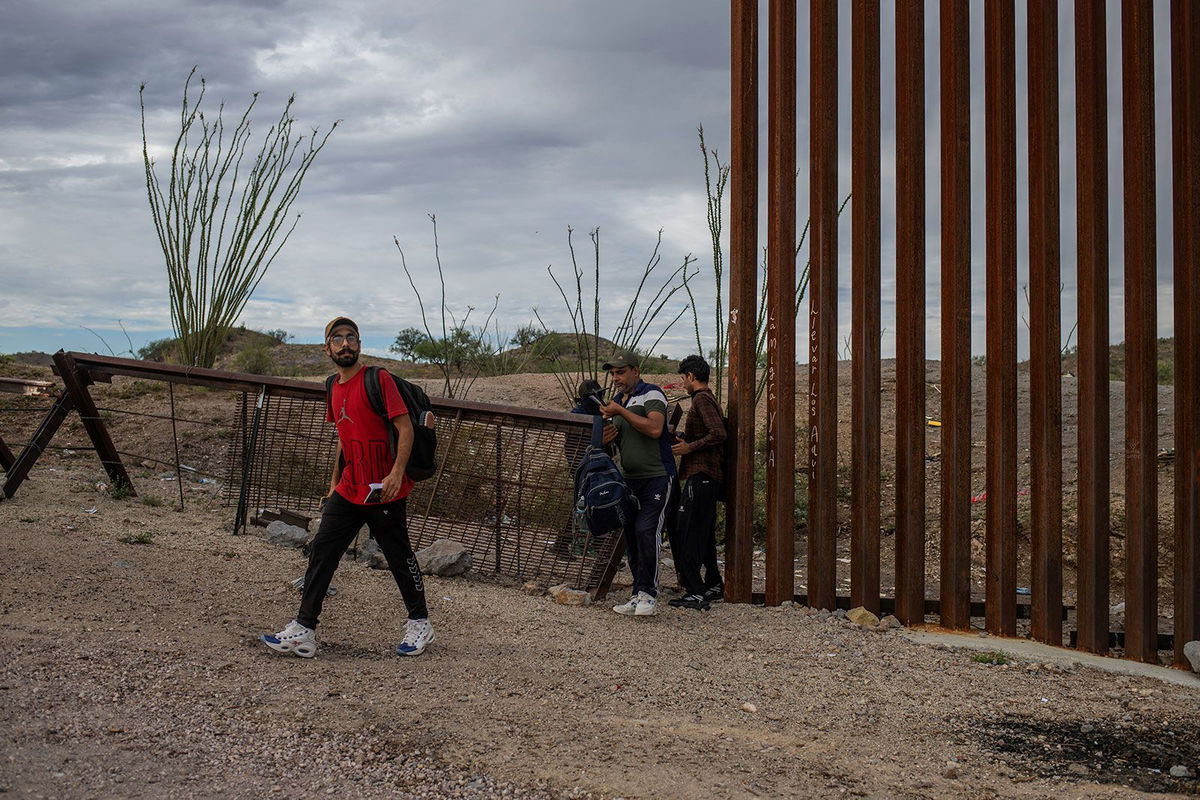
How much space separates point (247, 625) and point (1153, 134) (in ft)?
20.7

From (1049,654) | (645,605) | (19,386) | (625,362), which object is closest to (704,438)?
(625,362)

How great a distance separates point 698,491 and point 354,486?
267 centimetres

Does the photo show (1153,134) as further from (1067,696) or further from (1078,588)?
(1067,696)

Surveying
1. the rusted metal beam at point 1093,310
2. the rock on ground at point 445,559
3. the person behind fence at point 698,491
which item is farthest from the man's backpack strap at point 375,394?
the rusted metal beam at point 1093,310

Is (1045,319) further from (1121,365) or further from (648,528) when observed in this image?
(1121,365)

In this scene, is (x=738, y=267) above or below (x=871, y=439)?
above

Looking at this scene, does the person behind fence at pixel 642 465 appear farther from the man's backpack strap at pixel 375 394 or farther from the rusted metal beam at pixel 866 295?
the man's backpack strap at pixel 375 394

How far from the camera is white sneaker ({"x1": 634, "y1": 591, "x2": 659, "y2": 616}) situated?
668cm

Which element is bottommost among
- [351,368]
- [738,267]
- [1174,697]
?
[1174,697]

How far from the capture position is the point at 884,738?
15.5ft

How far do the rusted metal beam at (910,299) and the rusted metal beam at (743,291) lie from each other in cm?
97

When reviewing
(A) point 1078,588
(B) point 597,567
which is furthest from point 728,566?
(A) point 1078,588

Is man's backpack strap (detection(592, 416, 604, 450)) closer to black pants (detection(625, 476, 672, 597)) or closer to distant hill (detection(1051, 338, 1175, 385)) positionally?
black pants (detection(625, 476, 672, 597))

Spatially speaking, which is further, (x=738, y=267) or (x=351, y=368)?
(x=738, y=267)
